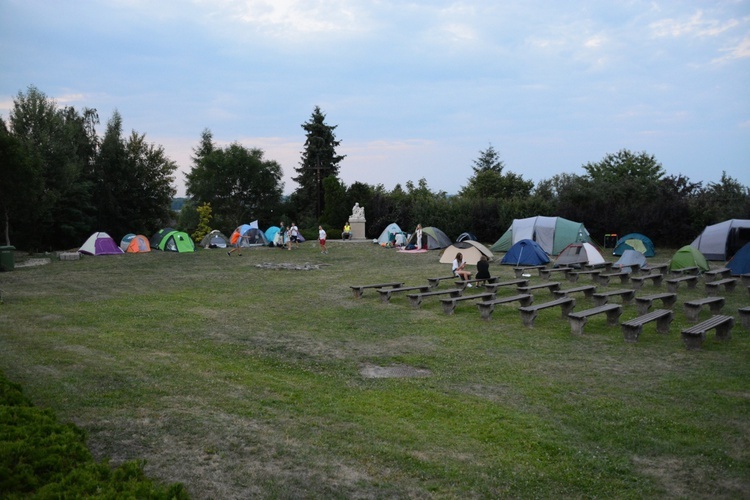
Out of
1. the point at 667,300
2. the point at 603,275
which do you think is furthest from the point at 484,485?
the point at 603,275

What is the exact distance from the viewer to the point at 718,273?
15859 millimetres

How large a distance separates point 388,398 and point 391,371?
121 cm

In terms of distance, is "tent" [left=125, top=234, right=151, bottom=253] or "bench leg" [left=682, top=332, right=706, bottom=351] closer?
"bench leg" [left=682, top=332, right=706, bottom=351]

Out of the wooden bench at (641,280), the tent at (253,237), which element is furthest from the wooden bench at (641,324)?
the tent at (253,237)

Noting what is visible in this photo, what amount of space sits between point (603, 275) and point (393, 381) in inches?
402

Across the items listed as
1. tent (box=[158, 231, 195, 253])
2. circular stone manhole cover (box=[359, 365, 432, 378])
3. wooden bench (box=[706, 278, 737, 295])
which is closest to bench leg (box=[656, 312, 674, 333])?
circular stone manhole cover (box=[359, 365, 432, 378])

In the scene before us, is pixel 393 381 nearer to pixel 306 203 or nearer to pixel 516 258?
pixel 516 258

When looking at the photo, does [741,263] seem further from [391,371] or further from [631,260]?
[391,371]

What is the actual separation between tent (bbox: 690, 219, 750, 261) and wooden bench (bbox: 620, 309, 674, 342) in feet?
46.4

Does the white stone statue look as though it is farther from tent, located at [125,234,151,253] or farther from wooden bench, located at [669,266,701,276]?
wooden bench, located at [669,266,701,276]

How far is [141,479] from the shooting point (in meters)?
4.00

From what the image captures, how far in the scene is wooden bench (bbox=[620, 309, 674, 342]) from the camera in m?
9.25

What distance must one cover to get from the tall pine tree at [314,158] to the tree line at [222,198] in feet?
3.21

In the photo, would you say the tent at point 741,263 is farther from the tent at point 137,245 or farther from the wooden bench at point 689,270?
the tent at point 137,245
